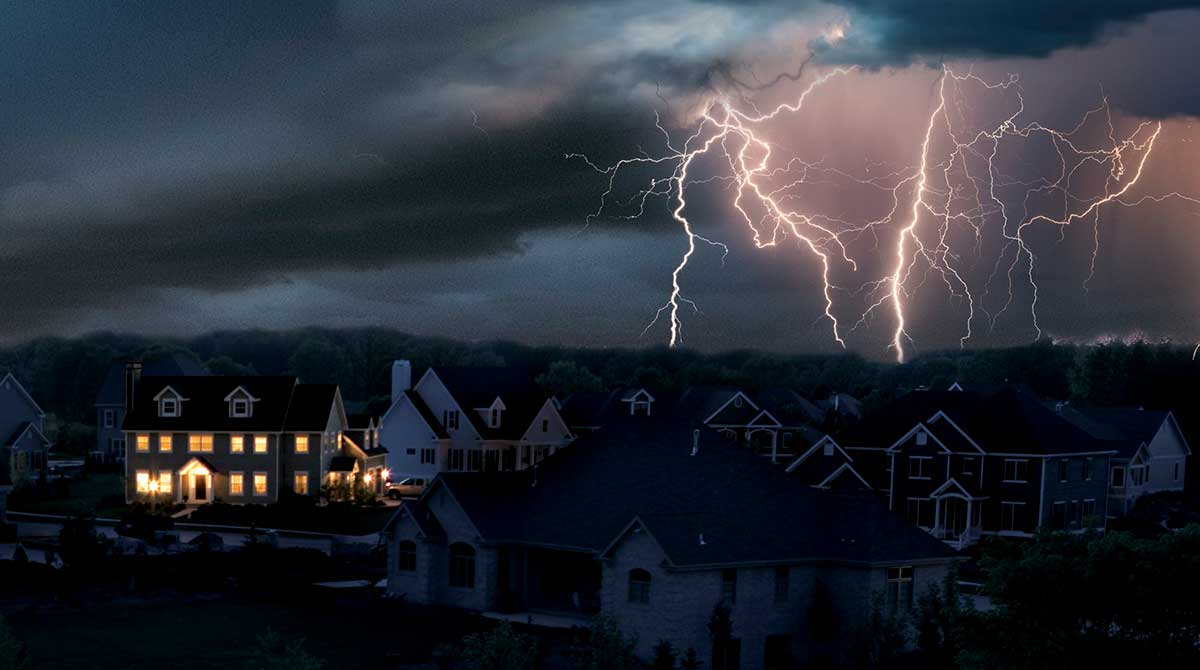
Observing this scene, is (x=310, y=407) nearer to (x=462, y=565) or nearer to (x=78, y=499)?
(x=78, y=499)

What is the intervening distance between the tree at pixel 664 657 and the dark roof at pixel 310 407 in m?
38.8

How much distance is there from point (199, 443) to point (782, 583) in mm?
42125

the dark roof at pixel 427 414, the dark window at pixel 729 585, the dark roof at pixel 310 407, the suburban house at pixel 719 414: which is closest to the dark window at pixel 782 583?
the dark window at pixel 729 585

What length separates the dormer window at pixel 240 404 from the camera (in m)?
71.6

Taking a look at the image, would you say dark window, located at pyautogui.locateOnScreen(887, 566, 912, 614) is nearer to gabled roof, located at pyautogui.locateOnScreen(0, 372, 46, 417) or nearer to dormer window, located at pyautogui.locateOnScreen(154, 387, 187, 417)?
dormer window, located at pyautogui.locateOnScreen(154, 387, 187, 417)

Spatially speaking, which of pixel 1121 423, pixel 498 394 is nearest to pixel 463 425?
pixel 498 394

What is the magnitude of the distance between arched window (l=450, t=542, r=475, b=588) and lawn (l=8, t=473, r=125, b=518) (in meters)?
26.2

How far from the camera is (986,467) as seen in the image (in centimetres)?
6512

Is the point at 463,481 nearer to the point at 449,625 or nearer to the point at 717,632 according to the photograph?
the point at 449,625

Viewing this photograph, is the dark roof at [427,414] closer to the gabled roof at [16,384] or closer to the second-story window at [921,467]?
the gabled roof at [16,384]

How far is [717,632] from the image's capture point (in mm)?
36156

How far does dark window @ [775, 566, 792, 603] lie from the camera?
3844cm

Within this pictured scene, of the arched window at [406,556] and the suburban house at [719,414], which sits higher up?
the suburban house at [719,414]

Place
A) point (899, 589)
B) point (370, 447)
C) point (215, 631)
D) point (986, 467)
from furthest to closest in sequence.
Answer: point (370, 447), point (986, 467), point (899, 589), point (215, 631)
